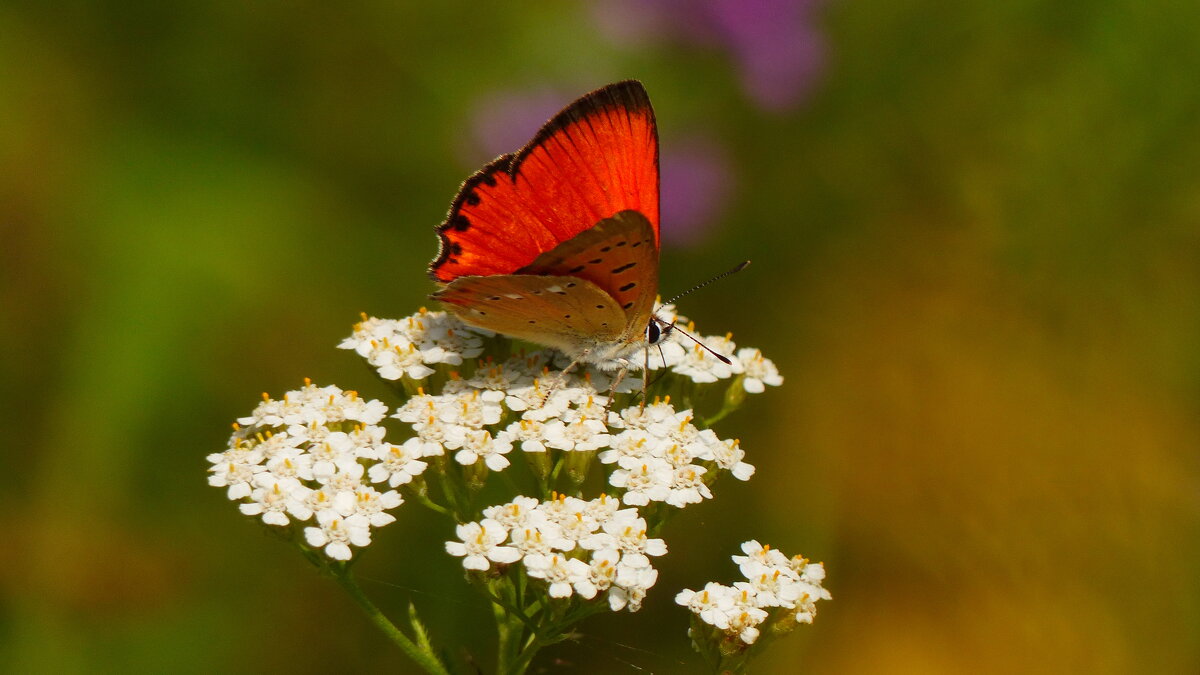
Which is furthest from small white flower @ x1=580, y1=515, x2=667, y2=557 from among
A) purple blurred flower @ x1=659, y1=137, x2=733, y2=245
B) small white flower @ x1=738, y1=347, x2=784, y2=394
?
purple blurred flower @ x1=659, y1=137, x2=733, y2=245

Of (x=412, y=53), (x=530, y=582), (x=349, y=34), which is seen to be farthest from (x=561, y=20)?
(x=530, y=582)

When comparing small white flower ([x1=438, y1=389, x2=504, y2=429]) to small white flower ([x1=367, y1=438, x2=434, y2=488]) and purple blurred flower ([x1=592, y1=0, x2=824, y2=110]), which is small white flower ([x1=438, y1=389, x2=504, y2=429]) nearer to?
small white flower ([x1=367, y1=438, x2=434, y2=488])

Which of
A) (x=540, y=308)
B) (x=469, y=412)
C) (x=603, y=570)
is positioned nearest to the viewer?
(x=603, y=570)

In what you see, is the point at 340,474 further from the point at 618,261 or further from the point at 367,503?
the point at 618,261

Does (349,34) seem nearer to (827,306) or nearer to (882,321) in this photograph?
(827,306)

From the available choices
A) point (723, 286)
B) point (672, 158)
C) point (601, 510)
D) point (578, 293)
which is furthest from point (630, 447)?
point (672, 158)


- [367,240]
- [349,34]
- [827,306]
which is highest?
[349,34]

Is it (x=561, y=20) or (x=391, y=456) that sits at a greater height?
(x=561, y=20)
